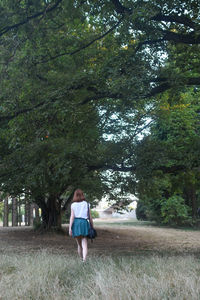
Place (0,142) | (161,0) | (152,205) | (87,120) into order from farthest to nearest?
(152,205)
(0,142)
(87,120)
(161,0)

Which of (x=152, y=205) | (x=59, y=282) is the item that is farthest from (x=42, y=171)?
(x=152, y=205)

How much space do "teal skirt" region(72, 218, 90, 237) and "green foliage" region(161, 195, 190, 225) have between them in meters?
20.1

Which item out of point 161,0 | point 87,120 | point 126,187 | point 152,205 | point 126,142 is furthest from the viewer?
point 152,205

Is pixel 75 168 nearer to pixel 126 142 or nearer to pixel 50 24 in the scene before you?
pixel 126 142

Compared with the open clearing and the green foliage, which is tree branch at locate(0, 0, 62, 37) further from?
the green foliage

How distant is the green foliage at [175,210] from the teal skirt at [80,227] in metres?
20.1

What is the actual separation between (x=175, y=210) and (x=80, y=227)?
69.2 feet

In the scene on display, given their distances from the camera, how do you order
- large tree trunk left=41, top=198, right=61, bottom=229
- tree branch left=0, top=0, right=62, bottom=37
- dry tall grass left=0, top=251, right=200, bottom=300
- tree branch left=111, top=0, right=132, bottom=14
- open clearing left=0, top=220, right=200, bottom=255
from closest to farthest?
dry tall grass left=0, top=251, right=200, bottom=300, tree branch left=111, top=0, right=132, bottom=14, tree branch left=0, top=0, right=62, bottom=37, open clearing left=0, top=220, right=200, bottom=255, large tree trunk left=41, top=198, right=61, bottom=229

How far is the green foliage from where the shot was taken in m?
27.1

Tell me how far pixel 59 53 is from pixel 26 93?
1720mm

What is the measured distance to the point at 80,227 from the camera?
7.97 meters

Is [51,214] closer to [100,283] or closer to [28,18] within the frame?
[28,18]

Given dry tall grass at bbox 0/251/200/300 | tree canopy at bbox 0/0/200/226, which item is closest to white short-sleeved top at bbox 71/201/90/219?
tree canopy at bbox 0/0/200/226

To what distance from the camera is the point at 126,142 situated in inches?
464
